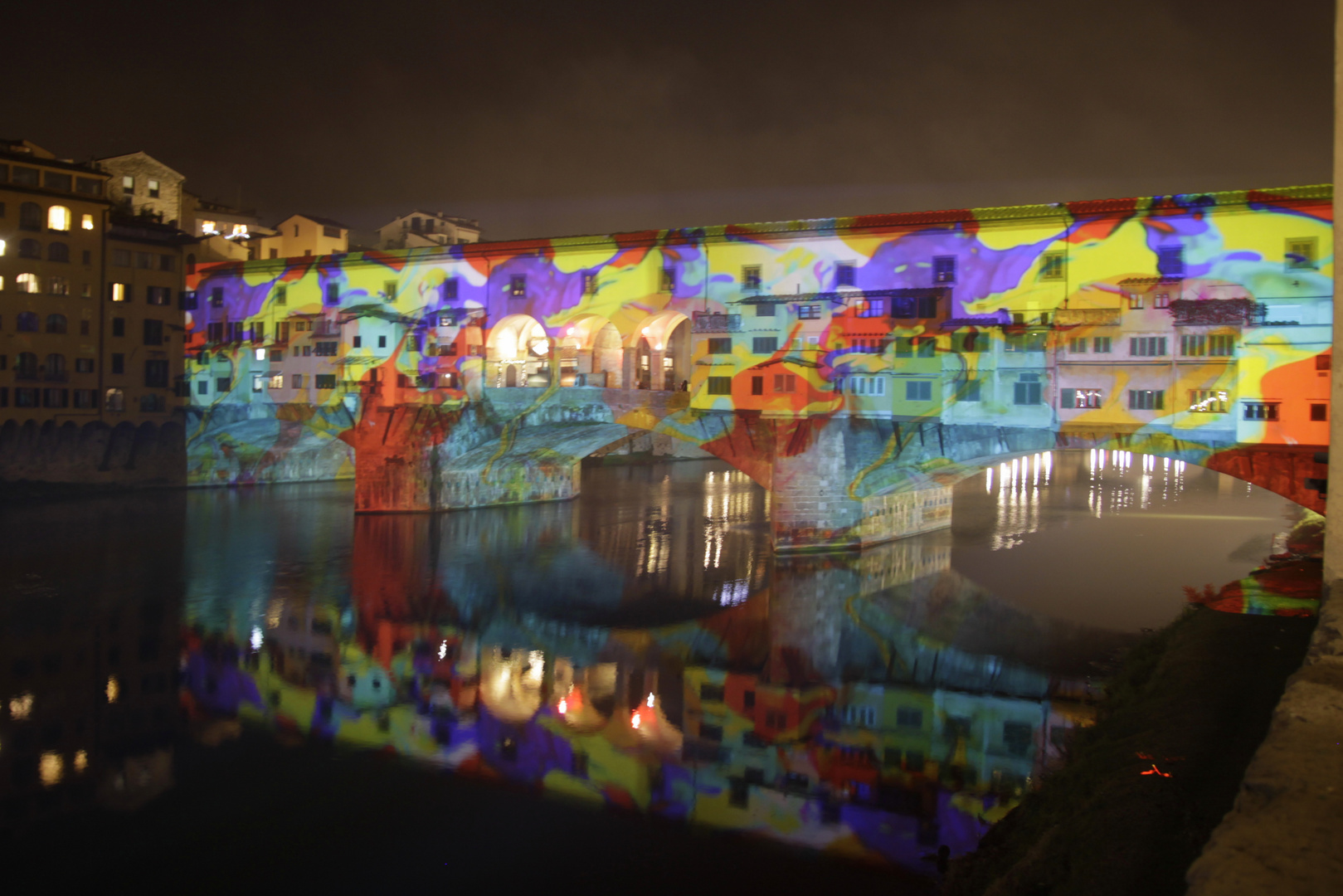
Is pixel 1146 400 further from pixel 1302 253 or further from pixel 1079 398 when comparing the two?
pixel 1302 253

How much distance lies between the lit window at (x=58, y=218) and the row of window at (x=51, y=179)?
2.81 ft

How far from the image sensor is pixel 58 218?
1646 inches

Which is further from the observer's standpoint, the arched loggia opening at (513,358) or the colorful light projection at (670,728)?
the arched loggia opening at (513,358)

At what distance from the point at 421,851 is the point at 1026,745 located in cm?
976

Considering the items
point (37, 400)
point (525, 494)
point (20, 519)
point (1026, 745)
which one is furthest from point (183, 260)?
point (1026, 745)

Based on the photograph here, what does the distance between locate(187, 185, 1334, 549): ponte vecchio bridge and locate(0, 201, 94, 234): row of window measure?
263 inches

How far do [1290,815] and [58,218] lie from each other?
4970 cm

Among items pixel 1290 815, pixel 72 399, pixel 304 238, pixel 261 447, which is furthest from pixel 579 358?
pixel 304 238

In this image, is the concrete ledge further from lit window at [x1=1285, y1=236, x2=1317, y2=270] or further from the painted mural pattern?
lit window at [x1=1285, y1=236, x2=1317, y2=270]

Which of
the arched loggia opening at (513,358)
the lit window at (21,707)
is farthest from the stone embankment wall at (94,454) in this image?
the lit window at (21,707)

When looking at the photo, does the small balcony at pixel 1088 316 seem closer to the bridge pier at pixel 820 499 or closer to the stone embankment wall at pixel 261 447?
the bridge pier at pixel 820 499

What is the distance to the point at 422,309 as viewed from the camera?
35688mm

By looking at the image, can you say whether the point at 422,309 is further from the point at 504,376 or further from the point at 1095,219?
the point at 1095,219

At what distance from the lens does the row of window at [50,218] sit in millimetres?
40656
